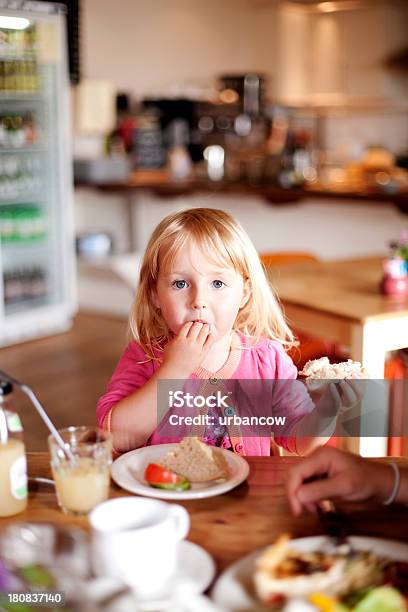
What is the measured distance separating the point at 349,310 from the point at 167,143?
4044 millimetres

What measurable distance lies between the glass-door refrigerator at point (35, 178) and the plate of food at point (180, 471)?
3.69 m

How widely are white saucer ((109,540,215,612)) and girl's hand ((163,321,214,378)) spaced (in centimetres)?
36

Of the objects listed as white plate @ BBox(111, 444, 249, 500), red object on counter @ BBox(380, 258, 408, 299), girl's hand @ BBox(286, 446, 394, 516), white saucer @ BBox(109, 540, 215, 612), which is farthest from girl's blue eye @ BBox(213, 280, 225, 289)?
red object on counter @ BBox(380, 258, 408, 299)

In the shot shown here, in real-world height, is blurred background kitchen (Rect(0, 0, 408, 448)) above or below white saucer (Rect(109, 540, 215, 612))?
above

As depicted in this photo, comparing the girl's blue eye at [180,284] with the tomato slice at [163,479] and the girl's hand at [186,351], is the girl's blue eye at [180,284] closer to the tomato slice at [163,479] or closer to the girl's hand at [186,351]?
the girl's hand at [186,351]

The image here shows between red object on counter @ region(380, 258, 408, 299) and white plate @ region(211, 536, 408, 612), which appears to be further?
red object on counter @ region(380, 258, 408, 299)

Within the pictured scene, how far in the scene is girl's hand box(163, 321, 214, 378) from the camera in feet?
4.06

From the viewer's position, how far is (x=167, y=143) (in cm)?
600

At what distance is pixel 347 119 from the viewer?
629cm

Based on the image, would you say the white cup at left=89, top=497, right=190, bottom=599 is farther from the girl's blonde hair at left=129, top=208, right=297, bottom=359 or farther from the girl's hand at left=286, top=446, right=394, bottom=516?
the girl's blonde hair at left=129, top=208, right=297, bottom=359

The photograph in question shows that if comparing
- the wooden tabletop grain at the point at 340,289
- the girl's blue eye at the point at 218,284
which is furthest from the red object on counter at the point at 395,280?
the girl's blue eye at the point at 218,284

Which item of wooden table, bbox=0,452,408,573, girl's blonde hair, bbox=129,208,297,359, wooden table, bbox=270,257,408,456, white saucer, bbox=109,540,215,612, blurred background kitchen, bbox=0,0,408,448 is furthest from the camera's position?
blurred background kitchen, bbox=0,0,408,448

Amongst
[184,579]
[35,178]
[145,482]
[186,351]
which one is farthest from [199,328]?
[35,178]

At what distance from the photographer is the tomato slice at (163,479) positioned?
3.44 ft
